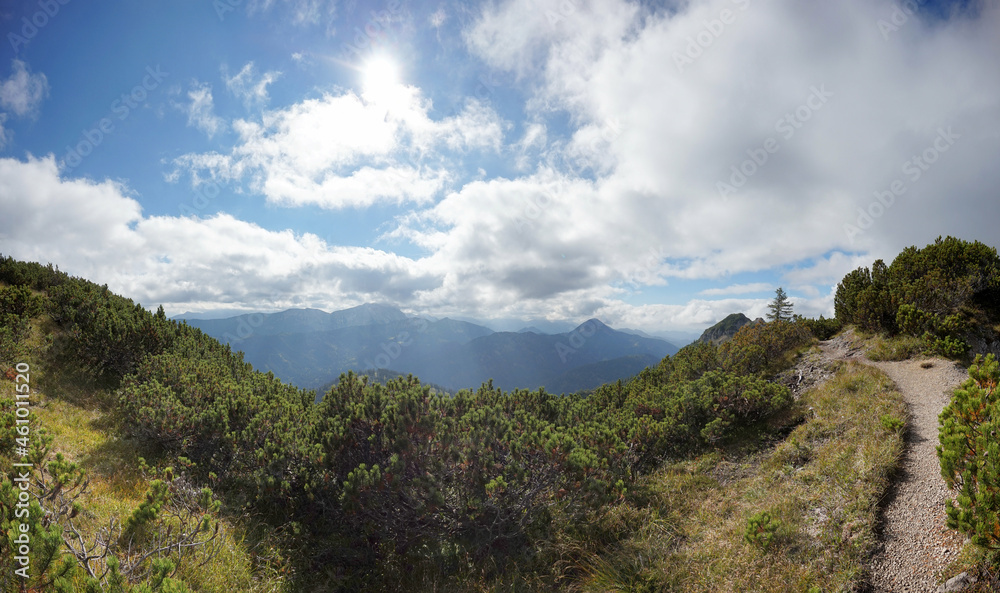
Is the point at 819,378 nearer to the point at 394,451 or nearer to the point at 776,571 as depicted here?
the point at 776,571

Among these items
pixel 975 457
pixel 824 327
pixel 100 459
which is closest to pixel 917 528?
pixel 975 457

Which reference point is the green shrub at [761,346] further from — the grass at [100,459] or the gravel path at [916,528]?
the grass at [100,459]

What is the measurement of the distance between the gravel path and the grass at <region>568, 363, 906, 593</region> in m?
0.17

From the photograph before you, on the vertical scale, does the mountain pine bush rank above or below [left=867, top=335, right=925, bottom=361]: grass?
above

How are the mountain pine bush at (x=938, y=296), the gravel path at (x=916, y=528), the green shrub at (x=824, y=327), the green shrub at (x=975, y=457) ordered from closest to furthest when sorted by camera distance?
the green shrub at (x=975, y=457) < the gravel path at (x=916, y=528) < the mountain pine bush at (x=938, y=296) < the green shrub at (x=824, y=327)

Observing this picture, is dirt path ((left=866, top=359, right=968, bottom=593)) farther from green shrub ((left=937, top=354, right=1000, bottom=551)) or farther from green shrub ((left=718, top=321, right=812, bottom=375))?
green shrub ((left=718, top=321, right=812, bottom=375))

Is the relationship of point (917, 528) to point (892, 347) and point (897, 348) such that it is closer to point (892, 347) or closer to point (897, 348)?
point (897, 348)

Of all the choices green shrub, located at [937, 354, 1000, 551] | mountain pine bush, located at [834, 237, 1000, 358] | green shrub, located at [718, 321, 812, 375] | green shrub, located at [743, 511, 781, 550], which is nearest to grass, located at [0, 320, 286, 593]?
green shrub, located at [743, 511, 781, 550]

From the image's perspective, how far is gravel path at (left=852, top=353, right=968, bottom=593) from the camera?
15.4 ft

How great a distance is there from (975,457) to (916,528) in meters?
1.50

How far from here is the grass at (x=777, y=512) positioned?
17.9ft

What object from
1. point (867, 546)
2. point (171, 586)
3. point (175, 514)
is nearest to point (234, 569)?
point (175, 514)

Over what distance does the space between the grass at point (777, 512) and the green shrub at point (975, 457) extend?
4.71 feet

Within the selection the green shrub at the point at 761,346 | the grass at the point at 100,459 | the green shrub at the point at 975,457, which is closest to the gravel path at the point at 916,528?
the green shrub at the point at 975,457
